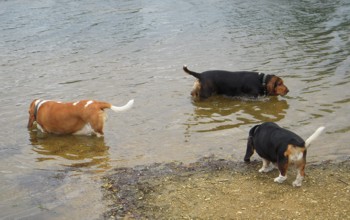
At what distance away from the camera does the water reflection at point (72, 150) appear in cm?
693

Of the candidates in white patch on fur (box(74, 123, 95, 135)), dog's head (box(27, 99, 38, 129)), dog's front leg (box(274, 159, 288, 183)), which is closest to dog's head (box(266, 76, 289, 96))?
white patch on fur (box(74, 123, 95, 135))

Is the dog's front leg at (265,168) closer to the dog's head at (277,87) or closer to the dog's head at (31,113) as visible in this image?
the dog's head at (277,87)

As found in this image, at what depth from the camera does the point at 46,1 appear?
25.9m

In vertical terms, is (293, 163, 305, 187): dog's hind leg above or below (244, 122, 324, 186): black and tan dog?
below

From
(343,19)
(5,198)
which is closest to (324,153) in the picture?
(5,198)

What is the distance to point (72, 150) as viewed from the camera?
24.5 ft

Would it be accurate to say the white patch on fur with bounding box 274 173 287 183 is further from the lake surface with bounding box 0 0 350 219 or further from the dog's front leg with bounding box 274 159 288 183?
the lake surface with bounding box 0 0 350 219

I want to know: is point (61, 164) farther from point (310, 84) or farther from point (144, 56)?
point (144, 56)

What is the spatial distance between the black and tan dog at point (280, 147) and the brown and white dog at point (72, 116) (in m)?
2.57

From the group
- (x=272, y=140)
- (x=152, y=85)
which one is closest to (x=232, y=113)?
(x=152, y=85)

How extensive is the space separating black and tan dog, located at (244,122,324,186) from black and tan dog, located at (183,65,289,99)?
330 cm

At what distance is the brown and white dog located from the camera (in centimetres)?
779

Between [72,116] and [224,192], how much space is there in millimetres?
3481

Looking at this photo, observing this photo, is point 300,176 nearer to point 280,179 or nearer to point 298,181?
point 298,181
